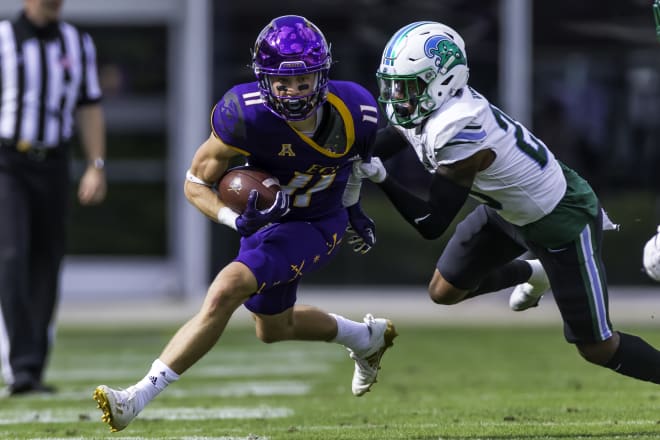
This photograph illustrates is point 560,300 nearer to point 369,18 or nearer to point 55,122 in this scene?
point 55,122

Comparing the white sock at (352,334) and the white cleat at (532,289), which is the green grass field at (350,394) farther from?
the white cleat at (532,289)

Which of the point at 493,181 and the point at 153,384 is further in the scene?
the point at 493,181

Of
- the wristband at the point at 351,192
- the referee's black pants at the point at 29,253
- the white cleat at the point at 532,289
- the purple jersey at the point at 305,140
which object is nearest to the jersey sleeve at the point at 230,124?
the purple jersey at the point at 305,140

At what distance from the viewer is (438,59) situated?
15.5 feet

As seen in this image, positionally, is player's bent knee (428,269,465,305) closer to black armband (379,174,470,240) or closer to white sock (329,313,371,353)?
white sock (329,313,371,353)

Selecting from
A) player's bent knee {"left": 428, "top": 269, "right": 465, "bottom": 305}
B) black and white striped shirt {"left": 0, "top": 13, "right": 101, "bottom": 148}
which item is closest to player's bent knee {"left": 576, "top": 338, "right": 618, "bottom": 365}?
player's bent knee {"left": 428, "top": 269, "right": 465, "bottom": 305}

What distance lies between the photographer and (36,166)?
6.79m

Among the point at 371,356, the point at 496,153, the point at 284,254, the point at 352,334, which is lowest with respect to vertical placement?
the point at 371,356

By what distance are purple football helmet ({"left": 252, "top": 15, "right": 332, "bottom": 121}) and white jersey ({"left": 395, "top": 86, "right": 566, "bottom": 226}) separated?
40 centimetres

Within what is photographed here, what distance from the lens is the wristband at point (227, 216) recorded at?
4.72m

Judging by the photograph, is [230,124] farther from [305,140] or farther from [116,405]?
[116,405]

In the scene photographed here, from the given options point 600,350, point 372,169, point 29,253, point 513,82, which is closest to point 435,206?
point 372,169

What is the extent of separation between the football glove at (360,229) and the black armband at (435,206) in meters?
0.43

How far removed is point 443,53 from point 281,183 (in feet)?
2.54
